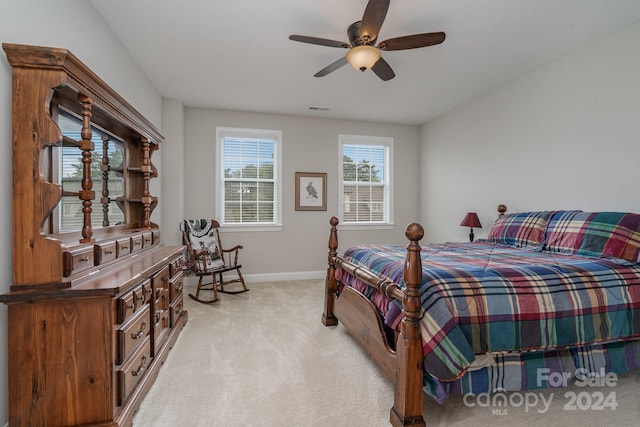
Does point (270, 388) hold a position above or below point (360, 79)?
below

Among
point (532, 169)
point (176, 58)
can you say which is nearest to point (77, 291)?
point (176, 58)

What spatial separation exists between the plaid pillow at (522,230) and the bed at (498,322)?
625 millimetres

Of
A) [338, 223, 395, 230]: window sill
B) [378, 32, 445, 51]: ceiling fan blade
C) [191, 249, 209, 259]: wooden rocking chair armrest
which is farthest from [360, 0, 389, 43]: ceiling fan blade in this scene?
[338, 223, 395, 230]: window sill

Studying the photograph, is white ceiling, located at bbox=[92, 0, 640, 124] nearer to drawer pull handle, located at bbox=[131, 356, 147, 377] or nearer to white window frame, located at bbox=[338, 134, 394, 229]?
white window frame, located at bbox=[338, 134, 394, 229]

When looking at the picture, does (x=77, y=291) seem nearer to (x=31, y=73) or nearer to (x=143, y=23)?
(x=31, y=73)

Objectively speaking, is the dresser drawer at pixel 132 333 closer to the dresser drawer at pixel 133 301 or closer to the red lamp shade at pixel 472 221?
the dresser drawer at pixel 133 301

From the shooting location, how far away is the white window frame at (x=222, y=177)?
177 inches

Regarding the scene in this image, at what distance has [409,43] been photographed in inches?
87.2

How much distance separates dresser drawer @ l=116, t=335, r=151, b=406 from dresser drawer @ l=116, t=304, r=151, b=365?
0.13 feet

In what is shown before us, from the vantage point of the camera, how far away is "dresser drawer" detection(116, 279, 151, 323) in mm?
1502

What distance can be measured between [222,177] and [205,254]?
4.21ft

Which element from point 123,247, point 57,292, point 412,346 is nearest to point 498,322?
point 412,346

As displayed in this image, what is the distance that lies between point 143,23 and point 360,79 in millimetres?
2093

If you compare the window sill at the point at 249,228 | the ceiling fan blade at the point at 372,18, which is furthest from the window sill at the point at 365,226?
the ceiling fan blade at the point at 372,18
